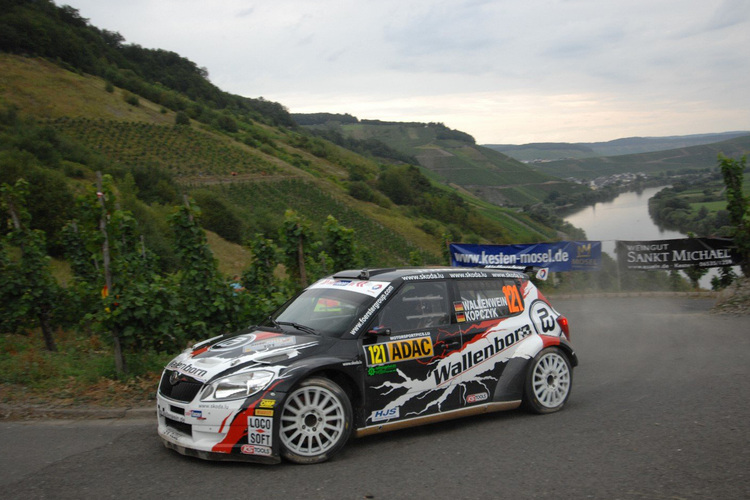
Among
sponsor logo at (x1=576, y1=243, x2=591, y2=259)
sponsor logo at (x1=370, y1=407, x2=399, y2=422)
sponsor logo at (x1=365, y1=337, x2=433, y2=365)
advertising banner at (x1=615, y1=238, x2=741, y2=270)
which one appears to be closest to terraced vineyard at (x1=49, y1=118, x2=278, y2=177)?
sponsor logo at (x1=576, y1=243, x2=591, y2=259)

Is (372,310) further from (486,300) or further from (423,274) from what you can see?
(486,300)

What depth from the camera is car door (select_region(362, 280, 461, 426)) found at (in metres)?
5.97

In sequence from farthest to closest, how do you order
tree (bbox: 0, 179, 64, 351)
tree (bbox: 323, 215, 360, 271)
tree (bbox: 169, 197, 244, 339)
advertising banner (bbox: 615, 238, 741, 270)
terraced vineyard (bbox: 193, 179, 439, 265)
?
terraced vineyard (bbox: 193, 179, 439, 265) < advertising banner (bbox: 615, 238, 741, 270) < tree (bbox: 323, 215, 360, 271) < tree (bbox: 0, 179, 64, 351) < tree (bbox: 169, 197, 244, 339)

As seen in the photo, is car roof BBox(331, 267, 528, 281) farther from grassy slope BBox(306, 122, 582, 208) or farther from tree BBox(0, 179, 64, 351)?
grassy slope BBox(306, 122, 582, 208)

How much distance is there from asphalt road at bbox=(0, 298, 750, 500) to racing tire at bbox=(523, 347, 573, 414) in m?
0.15

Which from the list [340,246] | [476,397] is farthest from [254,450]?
[340,246]

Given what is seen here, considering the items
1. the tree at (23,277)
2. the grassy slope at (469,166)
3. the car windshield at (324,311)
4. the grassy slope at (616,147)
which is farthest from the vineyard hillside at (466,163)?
the car windshield at (324,311)

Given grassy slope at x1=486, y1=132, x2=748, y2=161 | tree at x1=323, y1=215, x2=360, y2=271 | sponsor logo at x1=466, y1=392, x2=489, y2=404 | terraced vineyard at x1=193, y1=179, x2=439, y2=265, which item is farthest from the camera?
grassy slope at x1=486, y1=132, x2=748, y2=161

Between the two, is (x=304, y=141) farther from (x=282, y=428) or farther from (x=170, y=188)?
(x=282, y=428)

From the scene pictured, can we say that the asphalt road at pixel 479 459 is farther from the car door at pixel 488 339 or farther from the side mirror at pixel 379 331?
the side mirror at pixel 379 331

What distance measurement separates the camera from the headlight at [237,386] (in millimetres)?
5312

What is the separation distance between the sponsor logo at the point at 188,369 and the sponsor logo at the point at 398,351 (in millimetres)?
1577

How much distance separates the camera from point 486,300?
7.08 meters

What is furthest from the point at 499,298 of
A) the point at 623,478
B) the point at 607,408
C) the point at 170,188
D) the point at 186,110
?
the point at 186,110
